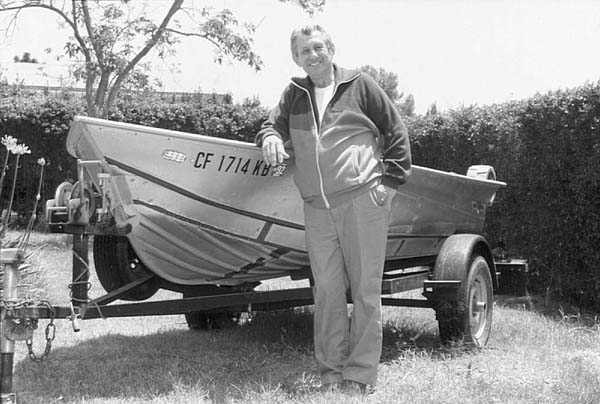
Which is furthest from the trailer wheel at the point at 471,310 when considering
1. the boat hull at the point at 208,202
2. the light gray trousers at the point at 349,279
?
the light gray trousers at the point at 349,279

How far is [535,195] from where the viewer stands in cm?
757

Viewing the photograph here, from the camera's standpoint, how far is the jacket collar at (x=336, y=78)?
418 cm

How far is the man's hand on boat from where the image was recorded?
4.02 metres

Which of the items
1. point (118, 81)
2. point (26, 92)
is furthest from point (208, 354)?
point (26, 92)

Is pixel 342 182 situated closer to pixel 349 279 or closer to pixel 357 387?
pixel 349 279

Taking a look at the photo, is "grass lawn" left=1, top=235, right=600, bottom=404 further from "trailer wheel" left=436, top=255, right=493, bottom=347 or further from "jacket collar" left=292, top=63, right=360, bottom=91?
"jacket collar" left=292, top=63, right=360, bottom=91

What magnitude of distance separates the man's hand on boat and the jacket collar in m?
0.40

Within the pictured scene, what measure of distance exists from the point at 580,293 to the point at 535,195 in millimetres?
1047

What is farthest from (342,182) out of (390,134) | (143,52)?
(143,52)

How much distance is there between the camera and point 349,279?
4.29 m

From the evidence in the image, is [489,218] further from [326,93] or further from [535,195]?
[326,93]

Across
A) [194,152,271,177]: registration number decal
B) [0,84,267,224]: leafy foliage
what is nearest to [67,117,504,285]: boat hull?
[194,152,271,177]: registration number decal

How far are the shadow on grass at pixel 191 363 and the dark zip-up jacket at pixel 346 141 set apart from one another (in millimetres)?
1169

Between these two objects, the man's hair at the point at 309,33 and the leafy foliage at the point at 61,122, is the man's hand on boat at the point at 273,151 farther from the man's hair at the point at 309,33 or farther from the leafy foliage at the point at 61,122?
the leafy foliage at the point at 61,122
